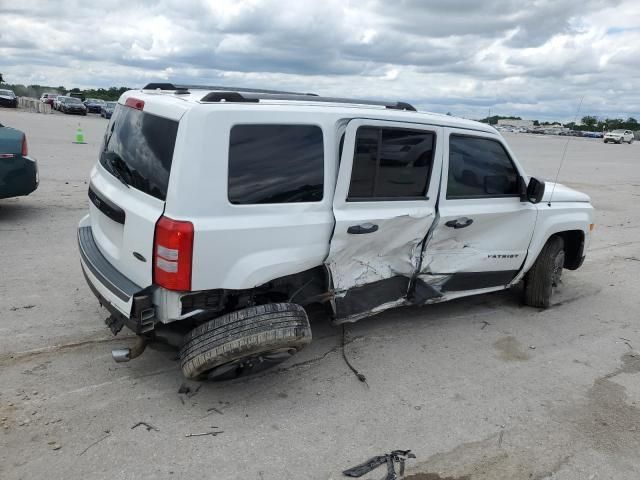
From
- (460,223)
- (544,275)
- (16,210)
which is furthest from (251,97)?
(16,210)

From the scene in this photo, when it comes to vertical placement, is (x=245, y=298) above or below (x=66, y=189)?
above

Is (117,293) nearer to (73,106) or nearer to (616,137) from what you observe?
(73,106)

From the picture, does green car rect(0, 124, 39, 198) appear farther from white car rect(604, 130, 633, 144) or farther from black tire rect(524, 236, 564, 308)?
white car rect(604, 130, 633, 144)

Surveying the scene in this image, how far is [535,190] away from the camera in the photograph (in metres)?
5.01

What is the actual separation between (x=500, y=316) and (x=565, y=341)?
667 millimetres

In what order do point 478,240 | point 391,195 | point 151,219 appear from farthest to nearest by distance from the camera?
point 478,240
point 391,195
point 151,219

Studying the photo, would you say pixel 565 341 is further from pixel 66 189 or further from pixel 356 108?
pixel 66 189

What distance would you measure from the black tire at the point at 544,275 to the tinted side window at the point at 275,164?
2900 mm

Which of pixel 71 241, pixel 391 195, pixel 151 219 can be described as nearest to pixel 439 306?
pixel 391 195

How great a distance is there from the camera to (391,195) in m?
4.15

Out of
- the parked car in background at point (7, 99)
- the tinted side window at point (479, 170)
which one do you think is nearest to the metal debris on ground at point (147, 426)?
the tinted side window at point (479, 170)

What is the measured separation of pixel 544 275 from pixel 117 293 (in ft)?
13.4

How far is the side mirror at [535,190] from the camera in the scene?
4965mm

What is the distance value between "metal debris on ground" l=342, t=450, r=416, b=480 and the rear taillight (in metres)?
1.41
